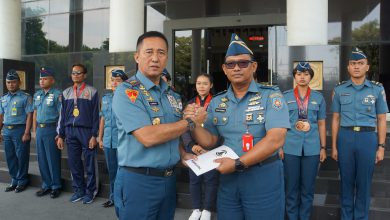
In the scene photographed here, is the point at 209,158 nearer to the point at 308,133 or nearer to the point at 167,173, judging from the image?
the point at 167,173

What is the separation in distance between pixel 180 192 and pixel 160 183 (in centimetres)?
255

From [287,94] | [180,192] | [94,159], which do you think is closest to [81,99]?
[94,159]

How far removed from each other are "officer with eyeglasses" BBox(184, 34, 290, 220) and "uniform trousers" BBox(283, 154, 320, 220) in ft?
4.91

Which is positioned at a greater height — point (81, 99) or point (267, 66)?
point (267, 66)

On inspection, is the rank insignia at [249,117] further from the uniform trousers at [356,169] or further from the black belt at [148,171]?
the uniform trousers at [356,169]

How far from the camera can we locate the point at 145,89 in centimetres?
231

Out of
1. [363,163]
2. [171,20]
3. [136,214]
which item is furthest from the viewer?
[171,20]

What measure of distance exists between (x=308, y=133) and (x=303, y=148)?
0.17 m

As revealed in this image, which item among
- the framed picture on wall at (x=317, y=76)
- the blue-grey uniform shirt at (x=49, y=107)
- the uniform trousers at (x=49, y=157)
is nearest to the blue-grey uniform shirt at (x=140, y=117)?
the blue-grey uniform shirt at (x=49, y=107)

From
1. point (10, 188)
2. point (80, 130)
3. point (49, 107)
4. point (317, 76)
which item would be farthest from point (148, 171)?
point (10, 188)

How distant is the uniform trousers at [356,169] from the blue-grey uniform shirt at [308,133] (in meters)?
0.28

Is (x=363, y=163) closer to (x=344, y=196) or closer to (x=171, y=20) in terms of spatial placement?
(x=344, y=196)

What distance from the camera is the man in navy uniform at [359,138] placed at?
3701mm

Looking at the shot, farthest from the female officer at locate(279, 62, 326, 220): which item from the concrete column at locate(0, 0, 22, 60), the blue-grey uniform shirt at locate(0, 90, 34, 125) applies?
the concrete column at locate(0, 0, 22, 60)
